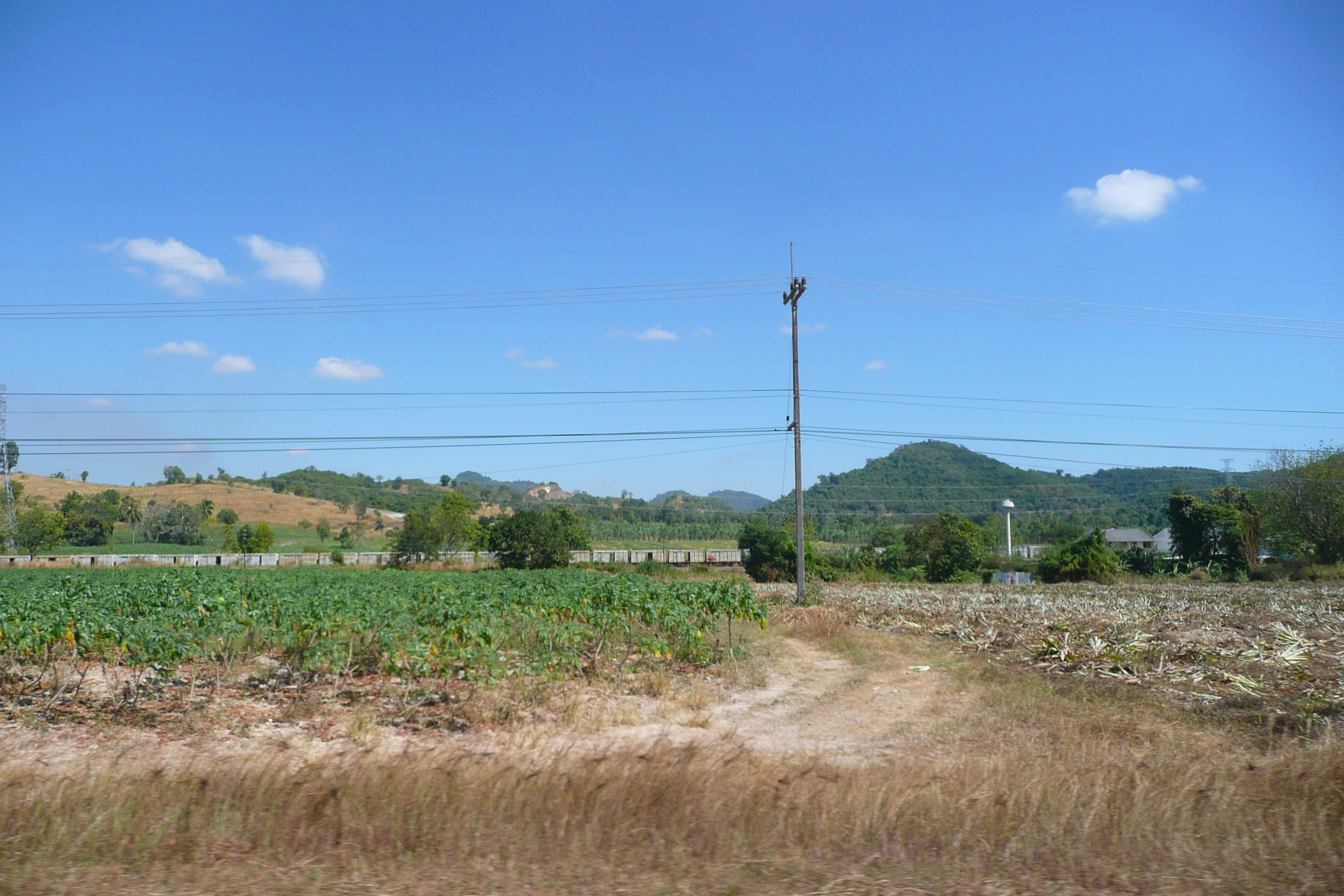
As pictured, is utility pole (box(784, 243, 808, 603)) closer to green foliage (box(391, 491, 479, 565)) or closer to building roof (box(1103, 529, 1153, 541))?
green foliage (box(391, 491, 479, 565))

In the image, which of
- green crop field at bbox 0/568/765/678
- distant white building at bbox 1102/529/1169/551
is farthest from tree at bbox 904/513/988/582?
distant white building at bbox 1102/529/1169/551

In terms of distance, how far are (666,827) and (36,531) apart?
90858 mm

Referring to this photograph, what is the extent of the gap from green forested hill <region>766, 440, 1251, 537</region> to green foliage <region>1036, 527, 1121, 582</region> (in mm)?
76578

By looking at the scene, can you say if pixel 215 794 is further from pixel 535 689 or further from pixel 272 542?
pixel 272 542

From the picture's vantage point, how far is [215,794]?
537 cm

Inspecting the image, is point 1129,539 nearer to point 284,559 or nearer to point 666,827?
point 284,559

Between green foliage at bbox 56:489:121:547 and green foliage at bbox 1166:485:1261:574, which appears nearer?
green foliage at bbox 1166:485:1261:574

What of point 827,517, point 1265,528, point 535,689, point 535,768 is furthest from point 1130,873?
point 827,517

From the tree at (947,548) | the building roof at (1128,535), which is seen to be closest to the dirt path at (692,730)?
the tree at (947,548)

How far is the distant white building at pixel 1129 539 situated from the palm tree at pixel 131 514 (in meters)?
120

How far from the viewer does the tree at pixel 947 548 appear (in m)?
51.7

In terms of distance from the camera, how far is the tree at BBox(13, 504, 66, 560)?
242ft


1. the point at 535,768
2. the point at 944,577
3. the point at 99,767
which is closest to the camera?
the point at 535,768

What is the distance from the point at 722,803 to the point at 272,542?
99944 mm
